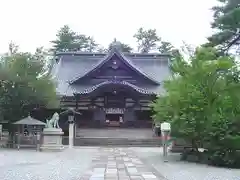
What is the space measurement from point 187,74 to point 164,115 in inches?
85.2

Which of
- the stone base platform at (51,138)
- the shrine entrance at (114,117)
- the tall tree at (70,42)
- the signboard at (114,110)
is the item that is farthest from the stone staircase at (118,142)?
the tall tree at (70,42)

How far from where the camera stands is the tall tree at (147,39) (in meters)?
58.8

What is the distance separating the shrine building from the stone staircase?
15.8ft

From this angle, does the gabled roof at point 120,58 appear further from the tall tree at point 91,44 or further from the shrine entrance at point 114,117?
the tall tree at point 91,44

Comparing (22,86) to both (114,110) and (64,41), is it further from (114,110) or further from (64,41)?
(64,41)

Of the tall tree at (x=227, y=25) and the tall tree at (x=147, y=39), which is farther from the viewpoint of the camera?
the tall tree at (x=147, y=39)

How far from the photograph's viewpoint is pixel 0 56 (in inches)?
880

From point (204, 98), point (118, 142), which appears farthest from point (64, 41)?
point (204, 98)

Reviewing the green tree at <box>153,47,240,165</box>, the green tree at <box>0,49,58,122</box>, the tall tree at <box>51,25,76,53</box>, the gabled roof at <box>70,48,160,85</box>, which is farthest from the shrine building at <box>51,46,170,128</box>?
the tall tree at <box>51,25,76,53</box>

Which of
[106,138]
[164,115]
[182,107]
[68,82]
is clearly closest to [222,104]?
[182,107]

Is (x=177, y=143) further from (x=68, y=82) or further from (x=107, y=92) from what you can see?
(x=68, y=82)

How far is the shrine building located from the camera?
99.5 feet

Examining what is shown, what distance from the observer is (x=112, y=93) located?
31.3m

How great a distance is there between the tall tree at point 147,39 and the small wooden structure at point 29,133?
3883 cm
